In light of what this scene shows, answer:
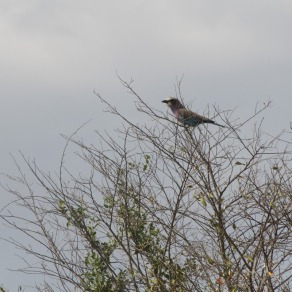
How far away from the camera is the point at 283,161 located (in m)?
10.5

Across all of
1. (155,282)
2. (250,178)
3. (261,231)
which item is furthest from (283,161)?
(155,282)

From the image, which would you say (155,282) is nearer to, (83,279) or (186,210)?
(186,210)

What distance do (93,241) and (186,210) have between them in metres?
1.89

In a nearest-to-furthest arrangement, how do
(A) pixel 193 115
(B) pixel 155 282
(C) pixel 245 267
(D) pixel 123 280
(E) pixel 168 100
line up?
(C) pixel 245 267, (B) pixel 155 282, (D) pixel 123 280, (A) pixel 193 115, (E) pixel 168 100

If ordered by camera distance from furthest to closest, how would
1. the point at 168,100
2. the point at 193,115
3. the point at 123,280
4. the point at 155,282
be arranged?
the point at 168,100, the point at 193,115, the point at 123,280, the point at 155,282

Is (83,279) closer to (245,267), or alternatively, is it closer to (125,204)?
(125,204)

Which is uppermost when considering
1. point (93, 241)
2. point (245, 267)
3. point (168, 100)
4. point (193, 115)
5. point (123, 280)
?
point (168, 100)

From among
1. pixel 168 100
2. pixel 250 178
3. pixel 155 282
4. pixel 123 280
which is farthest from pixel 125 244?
pixel 168 100

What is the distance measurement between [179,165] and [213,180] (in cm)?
52

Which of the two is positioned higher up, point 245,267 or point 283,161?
point 283,161

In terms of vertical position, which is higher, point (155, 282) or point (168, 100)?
point (168, 100)

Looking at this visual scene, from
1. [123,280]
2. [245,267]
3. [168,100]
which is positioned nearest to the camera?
[245,267]

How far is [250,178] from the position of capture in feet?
34.3

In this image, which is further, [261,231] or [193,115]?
[193,115]
